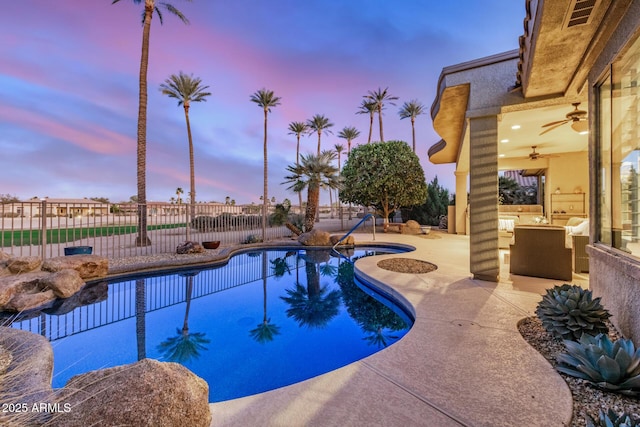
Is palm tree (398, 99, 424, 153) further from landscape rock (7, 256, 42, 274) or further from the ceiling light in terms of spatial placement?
landscape rock (7, 256, 42, 274)

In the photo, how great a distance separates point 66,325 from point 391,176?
41.7ft

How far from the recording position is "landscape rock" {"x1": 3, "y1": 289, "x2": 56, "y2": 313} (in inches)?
162

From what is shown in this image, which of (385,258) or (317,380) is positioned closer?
(317,380)

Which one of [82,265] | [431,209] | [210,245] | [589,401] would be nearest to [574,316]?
[589,401]

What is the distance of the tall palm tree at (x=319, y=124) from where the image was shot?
30031 millimetres

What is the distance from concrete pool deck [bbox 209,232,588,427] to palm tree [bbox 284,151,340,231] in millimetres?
9872

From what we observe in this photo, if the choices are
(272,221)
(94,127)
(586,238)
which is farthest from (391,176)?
(94,127)

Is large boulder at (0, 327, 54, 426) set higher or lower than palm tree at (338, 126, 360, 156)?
lower

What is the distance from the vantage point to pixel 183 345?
3.44 meters

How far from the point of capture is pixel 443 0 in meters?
10.2

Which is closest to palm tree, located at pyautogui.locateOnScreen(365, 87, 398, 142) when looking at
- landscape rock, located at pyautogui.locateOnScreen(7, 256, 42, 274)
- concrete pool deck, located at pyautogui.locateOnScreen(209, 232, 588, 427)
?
landscape rock, located at pyautogui.locateOnScreen(7, 256, 42, 274)

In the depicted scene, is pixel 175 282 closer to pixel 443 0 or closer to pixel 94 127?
pixel 443 0

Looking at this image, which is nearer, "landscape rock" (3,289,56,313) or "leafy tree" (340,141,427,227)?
"landscape rock" (3,289,56,313)

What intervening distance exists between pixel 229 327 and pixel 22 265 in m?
4.50
